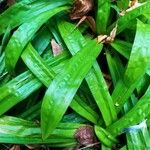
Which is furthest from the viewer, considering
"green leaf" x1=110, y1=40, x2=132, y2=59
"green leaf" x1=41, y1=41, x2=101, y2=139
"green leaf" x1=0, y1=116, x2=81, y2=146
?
"green leaf" x1=110, y1=40, x2=132, y2=59

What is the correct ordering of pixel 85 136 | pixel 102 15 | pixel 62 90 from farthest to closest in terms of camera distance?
pixel 102 15, pixel 85 136, pixel 62 90

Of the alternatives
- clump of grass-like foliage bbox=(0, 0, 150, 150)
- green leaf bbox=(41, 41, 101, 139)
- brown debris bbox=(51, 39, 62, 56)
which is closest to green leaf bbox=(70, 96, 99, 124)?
clump of grass-like foliage bbox=(0, 0, 150, 150)

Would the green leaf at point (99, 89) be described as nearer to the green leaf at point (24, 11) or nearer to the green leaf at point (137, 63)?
the green leaf at point (137, 63)

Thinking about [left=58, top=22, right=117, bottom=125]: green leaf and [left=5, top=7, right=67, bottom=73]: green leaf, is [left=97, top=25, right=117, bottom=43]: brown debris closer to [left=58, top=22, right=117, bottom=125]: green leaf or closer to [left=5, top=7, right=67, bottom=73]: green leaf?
[left=58, top=22, right=117, bottom=125]: green leaf

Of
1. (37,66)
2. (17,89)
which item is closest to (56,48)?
(37,66)

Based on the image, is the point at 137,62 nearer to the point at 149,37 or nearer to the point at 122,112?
the point at 149,37

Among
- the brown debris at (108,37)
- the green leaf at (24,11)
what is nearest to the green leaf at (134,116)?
the brown debris at (108,37)

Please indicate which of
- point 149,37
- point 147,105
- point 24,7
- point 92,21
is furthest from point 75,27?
point 147,105

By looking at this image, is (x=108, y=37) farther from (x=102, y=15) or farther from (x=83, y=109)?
(x=83, y=109)
